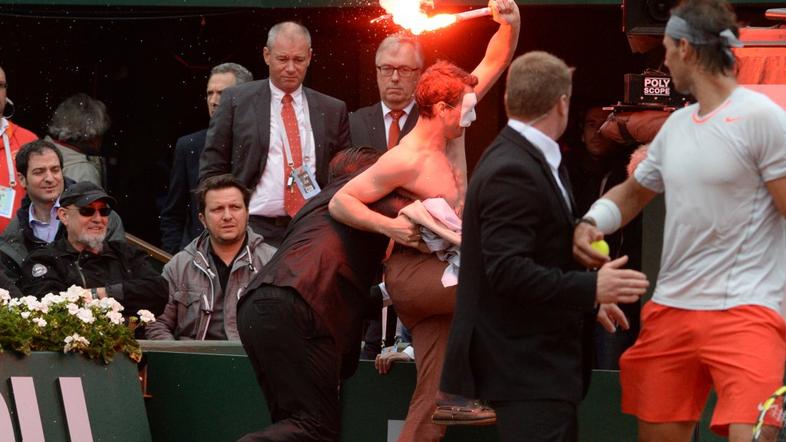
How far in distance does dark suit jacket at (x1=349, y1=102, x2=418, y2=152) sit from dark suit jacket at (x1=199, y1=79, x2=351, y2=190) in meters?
0.05

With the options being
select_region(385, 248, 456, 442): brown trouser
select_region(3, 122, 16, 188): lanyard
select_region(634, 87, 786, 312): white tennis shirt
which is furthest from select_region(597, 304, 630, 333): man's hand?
select_region(3, 122, 16, 188): lanyard

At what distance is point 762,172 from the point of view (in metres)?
5.68

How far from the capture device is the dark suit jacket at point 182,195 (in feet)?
32.4

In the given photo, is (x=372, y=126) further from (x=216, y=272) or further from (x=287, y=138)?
(x=216, y=272)

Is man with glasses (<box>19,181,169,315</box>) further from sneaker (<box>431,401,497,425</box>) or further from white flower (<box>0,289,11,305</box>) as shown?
sneaker (<box>431,401,497,425</box>)

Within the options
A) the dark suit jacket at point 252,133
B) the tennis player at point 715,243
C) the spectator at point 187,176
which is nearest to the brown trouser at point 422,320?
the tennis player at point 715,243

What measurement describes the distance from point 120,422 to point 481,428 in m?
1.66

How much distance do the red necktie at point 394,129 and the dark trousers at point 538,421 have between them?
3.35m

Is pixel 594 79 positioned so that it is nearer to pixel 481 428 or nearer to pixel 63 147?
pixel 63 147

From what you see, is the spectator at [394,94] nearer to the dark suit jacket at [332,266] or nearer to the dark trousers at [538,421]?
the dark suit jacket at [332,266]

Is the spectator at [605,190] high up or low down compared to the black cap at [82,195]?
down

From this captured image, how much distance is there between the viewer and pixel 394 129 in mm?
8867

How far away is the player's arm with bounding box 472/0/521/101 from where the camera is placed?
741cm

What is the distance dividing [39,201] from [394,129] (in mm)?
1895
